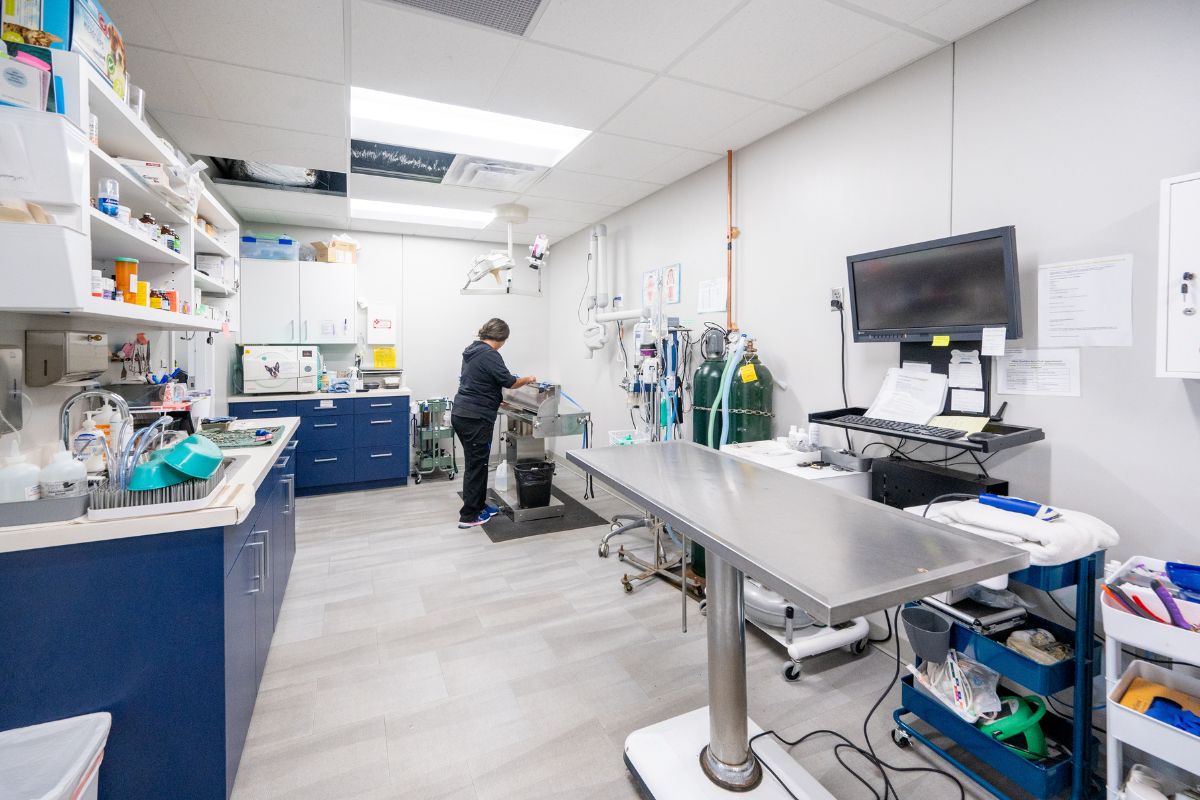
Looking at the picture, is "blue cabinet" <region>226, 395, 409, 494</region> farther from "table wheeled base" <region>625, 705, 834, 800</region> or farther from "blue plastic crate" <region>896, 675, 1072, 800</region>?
"blue plastic crate" <region>896, 675, 1072, 800</region>

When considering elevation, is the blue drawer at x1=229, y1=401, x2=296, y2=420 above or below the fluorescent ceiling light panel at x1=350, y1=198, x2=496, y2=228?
below

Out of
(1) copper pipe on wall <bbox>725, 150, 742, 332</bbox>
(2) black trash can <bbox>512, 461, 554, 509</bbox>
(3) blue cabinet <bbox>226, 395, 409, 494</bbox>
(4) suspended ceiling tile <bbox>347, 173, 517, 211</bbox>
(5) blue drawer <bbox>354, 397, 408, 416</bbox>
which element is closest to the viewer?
(1) copper pipe on wall <bbox>725, 150, 742, 332</bbox>

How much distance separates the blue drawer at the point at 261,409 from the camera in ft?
15.0

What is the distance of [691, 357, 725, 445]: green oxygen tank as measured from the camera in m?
3.19

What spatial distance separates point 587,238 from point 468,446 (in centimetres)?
267

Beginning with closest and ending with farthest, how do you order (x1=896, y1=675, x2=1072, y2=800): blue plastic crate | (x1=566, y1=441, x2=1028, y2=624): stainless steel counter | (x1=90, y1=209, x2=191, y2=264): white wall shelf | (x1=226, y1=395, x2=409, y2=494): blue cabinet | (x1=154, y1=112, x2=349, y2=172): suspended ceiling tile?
(x1=566, y1=441, x2=1028, y2=624): stainless steel counter, (x1=896, y1=675, x2=1072, y2=800): blue plastic crate, (x1=90, y1=209, x2=191, y2=264): white wall shelf, (x1=154, y1=112, x2=349, y2=172): suspended ceiling tile, (x1=226, y1=395, x2=409, y2=494): blue cabinet

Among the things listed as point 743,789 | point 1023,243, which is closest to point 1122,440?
point 1023,243

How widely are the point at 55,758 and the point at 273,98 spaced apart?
2.81 meters

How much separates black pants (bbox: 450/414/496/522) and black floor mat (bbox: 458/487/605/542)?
0.18 m

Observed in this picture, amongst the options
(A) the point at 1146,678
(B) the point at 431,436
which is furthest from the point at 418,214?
(A) the point at 1146,678

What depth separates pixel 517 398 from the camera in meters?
4.56

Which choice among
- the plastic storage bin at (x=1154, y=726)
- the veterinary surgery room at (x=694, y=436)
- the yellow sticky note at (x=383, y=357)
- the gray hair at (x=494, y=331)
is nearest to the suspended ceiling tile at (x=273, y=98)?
the veterinary surgery room at (x=694, y=436)

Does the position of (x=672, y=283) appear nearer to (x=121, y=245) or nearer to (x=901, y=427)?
(x=901, y=427)

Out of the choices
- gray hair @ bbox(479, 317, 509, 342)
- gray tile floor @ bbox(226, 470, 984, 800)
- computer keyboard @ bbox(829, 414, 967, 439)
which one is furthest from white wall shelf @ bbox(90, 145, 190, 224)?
computer keyboard @ bbox(829, 414, 967, 439)
